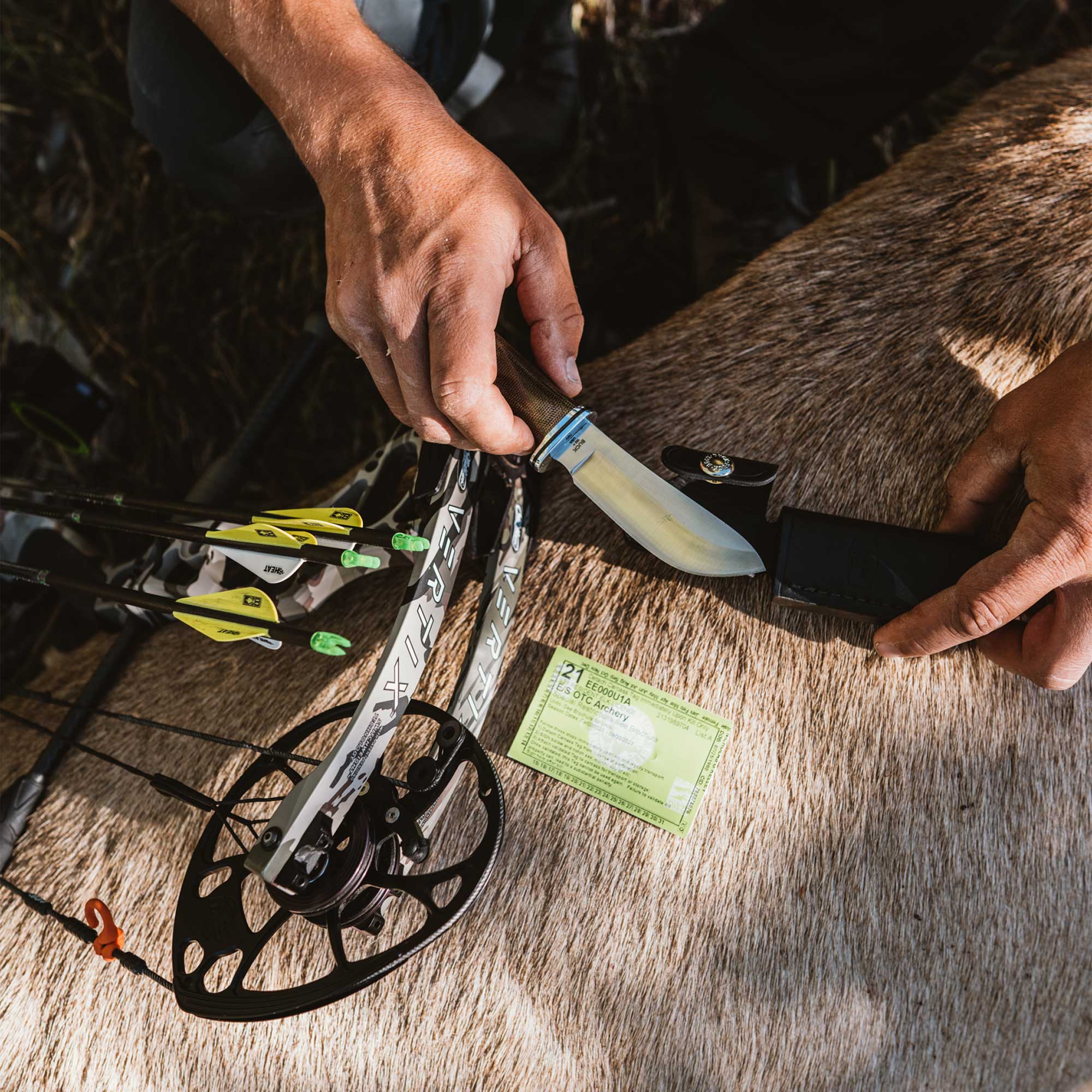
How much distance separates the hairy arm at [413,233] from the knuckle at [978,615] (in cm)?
51

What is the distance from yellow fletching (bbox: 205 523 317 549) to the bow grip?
266mm

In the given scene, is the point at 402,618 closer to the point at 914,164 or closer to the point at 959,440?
the point at 959,440

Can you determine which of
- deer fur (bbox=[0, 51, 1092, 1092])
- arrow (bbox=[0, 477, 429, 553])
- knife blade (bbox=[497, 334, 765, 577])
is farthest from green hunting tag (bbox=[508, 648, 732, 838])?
arrow (bbox=[0, 477, 429, 553])

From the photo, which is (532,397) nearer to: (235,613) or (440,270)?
(440,270)

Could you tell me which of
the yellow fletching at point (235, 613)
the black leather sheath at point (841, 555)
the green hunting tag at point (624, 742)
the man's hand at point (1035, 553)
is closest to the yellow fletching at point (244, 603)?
the yellow fletching at point (235, 613)

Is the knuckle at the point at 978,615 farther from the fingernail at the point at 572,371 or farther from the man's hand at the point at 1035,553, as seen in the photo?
the fingernail at the point at 572,371

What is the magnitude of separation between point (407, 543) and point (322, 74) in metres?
0.58

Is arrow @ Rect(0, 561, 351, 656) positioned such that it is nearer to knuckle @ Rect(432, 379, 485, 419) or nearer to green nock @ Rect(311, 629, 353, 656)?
green nock @ Rect(311, 629, 353, 656)

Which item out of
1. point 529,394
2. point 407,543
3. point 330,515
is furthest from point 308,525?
point 529,394

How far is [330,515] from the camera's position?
83 centimetres

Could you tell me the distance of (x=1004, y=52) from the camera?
1.88 m

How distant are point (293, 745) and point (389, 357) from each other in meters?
0.46

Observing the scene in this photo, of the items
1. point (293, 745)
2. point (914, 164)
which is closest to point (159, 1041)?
point (293, 745)

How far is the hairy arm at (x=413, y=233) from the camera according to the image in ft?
2.69
